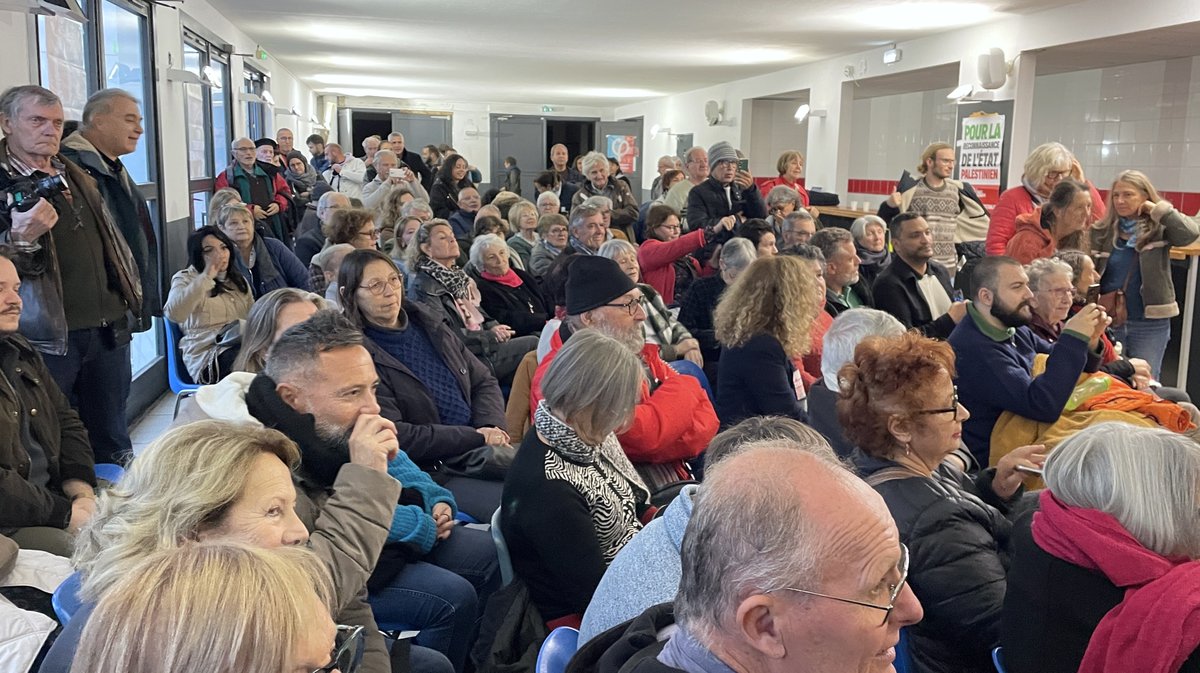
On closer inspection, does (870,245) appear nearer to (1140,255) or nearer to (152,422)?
(1140,255)

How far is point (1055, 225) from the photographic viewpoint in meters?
4.42

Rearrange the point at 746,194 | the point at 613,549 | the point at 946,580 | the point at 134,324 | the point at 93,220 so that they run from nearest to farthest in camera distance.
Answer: the point at 946,580
the point at 613,549
the point at 93,220
the point at 134,324
the point at 746,194

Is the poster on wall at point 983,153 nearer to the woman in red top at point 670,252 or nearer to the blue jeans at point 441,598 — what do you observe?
the woman in red top at point 670,252

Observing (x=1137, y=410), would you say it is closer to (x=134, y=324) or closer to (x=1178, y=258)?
(x=1178, y=258)

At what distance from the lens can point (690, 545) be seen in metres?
1.17

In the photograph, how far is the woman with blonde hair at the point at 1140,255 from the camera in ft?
14.6

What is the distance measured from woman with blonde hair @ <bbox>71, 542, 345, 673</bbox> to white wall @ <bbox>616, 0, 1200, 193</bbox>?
744 cm

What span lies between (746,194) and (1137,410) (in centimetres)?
354

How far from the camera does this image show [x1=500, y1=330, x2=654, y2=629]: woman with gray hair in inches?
78.7

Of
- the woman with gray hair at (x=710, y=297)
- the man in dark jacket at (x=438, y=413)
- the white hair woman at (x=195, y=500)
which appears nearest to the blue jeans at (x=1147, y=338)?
the woman with gray hair at (x=710, y=297)

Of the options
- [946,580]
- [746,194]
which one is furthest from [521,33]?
[946,580]

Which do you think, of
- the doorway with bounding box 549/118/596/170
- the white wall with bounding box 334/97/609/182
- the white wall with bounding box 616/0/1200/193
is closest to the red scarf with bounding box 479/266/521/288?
the white wall with bounding box 616/0/1200/193

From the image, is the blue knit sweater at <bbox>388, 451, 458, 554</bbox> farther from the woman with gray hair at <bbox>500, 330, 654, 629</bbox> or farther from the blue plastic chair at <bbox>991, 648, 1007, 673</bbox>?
the blue plastic chair at <bbox>991, 648, 1007, 673</bbox>

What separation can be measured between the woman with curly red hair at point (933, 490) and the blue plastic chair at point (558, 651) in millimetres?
620
